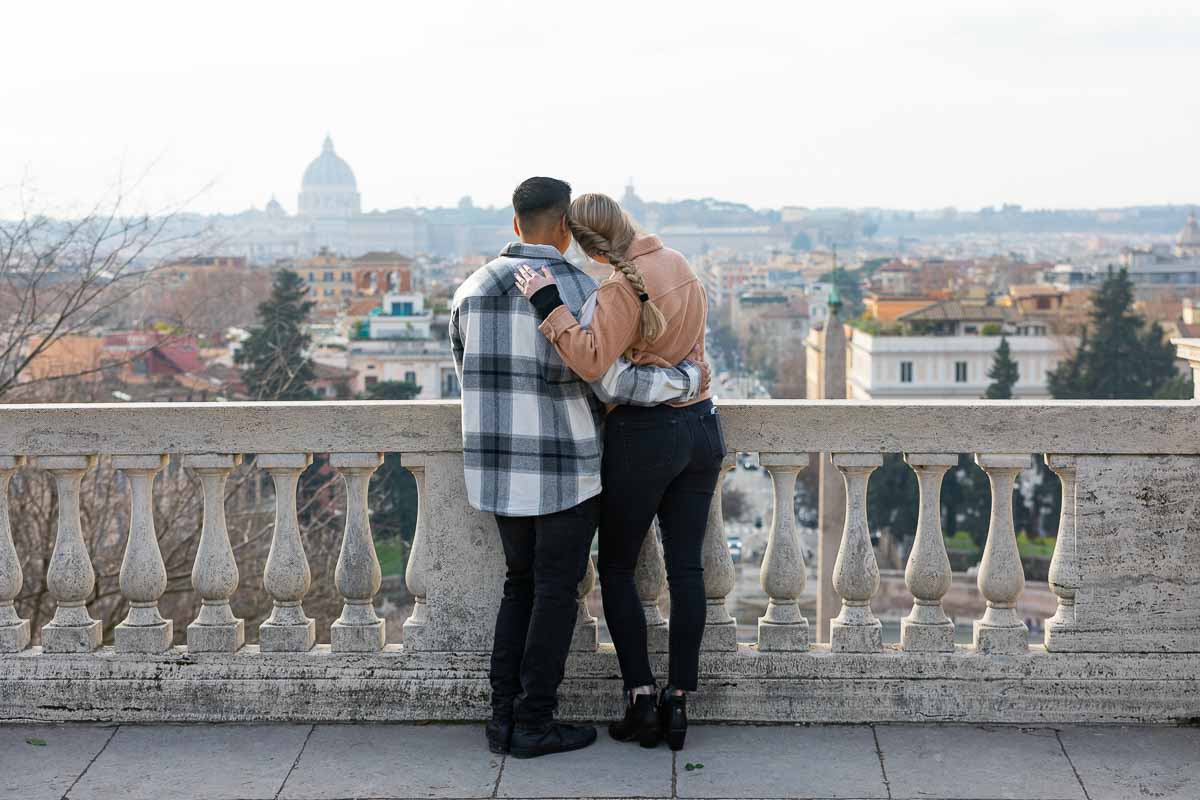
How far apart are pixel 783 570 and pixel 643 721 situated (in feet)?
2.10

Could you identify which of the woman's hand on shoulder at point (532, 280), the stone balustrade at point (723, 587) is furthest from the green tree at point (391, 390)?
the woman's hand on shoulder at point (532, 280)

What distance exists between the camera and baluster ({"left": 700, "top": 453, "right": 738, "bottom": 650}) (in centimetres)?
418

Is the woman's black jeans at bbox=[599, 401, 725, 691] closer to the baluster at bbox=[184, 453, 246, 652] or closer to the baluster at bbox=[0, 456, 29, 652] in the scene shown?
the baluster at bbox=[184, 453, 246, 652]

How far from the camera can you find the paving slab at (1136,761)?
362 centimetres

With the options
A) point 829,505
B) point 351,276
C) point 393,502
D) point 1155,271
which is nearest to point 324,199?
point 351,276

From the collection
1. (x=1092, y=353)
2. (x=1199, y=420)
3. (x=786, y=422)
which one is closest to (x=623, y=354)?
(x=786, y=422)

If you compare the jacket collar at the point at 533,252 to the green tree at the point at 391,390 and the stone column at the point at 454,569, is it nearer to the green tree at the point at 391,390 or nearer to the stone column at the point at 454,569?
the stone column at the point at 454,569

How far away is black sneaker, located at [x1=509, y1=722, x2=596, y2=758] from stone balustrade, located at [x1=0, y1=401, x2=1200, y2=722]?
0.84ft

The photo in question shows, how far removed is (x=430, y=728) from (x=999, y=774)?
A: 5.12 feet

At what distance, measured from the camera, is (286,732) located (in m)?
4.09

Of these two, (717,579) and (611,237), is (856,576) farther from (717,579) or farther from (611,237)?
(611,237)

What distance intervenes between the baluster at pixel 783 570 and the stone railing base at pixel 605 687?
0.18ft

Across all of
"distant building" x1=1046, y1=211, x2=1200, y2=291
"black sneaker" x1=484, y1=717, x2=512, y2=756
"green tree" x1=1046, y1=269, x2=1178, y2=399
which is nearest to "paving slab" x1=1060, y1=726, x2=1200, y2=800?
"black sneaker" x1=484, y1=717, x2=512, y2=756

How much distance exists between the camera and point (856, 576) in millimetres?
4195
